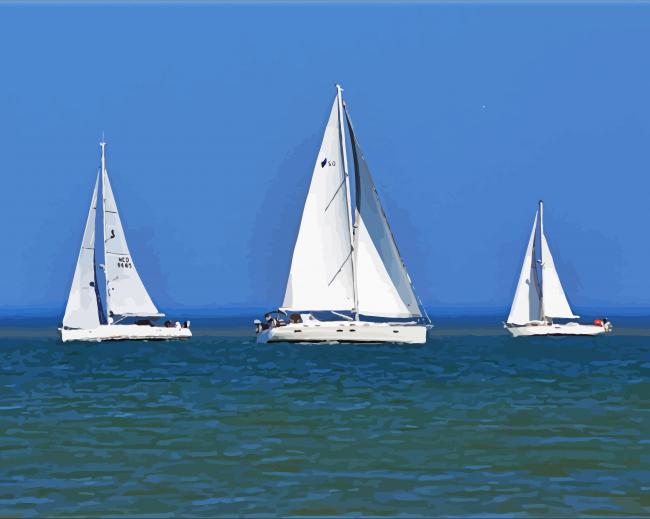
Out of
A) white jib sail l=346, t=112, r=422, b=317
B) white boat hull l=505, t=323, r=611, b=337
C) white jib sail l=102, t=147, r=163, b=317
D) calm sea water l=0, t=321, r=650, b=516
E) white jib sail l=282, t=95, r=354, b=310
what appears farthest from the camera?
white boat hull l=505, t=323, r=611, b=337

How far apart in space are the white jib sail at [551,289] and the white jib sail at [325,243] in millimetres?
32409

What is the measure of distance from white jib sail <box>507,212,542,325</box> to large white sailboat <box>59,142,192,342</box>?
29816 mm

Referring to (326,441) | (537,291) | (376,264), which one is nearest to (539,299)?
(537,291)

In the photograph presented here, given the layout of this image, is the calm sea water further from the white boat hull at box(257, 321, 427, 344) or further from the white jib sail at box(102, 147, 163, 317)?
the white jib sail at box(102, 147, 163, 317)

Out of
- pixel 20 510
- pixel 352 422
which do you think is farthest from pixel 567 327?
pixel 20 510

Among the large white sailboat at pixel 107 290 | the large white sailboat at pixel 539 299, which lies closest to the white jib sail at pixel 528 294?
the large white sailboat at pixel 539 299

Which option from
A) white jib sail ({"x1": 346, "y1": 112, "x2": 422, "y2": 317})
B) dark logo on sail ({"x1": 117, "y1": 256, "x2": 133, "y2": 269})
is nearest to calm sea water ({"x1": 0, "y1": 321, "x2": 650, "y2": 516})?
white jib sail ({"x1": 346, "y1": 112, "x2": 422, "y2": 317})

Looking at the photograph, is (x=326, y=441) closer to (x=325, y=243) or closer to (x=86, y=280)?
(x=325, y=243)

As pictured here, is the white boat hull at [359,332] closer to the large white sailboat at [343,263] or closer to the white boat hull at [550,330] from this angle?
the large white sailboat at [343,263]

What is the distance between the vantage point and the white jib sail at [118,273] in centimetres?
8788

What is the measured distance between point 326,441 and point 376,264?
43.4 metres

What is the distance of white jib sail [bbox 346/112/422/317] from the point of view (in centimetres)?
7506

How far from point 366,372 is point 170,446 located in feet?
91.3

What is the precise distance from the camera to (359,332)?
7412 centimetres
